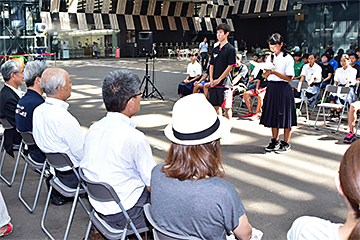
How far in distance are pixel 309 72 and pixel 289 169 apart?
462 cm

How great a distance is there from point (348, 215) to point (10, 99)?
4.13 meters

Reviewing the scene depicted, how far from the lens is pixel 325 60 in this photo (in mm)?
9234

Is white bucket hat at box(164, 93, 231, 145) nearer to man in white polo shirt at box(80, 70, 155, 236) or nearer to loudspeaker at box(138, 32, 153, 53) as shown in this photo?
man in white polo shirt at box(80, 70, 155, 236)

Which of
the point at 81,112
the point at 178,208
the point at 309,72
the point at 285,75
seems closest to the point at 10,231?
the point at 178,208

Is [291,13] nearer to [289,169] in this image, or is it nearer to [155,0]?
[289,169]

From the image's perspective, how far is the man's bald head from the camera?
3357mm

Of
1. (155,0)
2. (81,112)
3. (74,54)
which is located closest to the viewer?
(81,112)

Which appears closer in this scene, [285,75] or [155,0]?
[285,75]

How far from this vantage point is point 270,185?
4258 mm

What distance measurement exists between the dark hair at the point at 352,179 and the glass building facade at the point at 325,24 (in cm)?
1333

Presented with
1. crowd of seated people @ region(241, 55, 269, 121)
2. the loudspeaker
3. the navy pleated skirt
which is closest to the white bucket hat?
the navy pleated skirt

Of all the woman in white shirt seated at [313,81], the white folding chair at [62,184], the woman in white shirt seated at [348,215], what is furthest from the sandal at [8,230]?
the woman in white shirt seated at [313,81]

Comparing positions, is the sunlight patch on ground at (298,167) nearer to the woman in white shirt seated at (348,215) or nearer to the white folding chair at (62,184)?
the white folding chair at (62,184)

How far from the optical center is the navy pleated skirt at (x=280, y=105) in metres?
5.20
